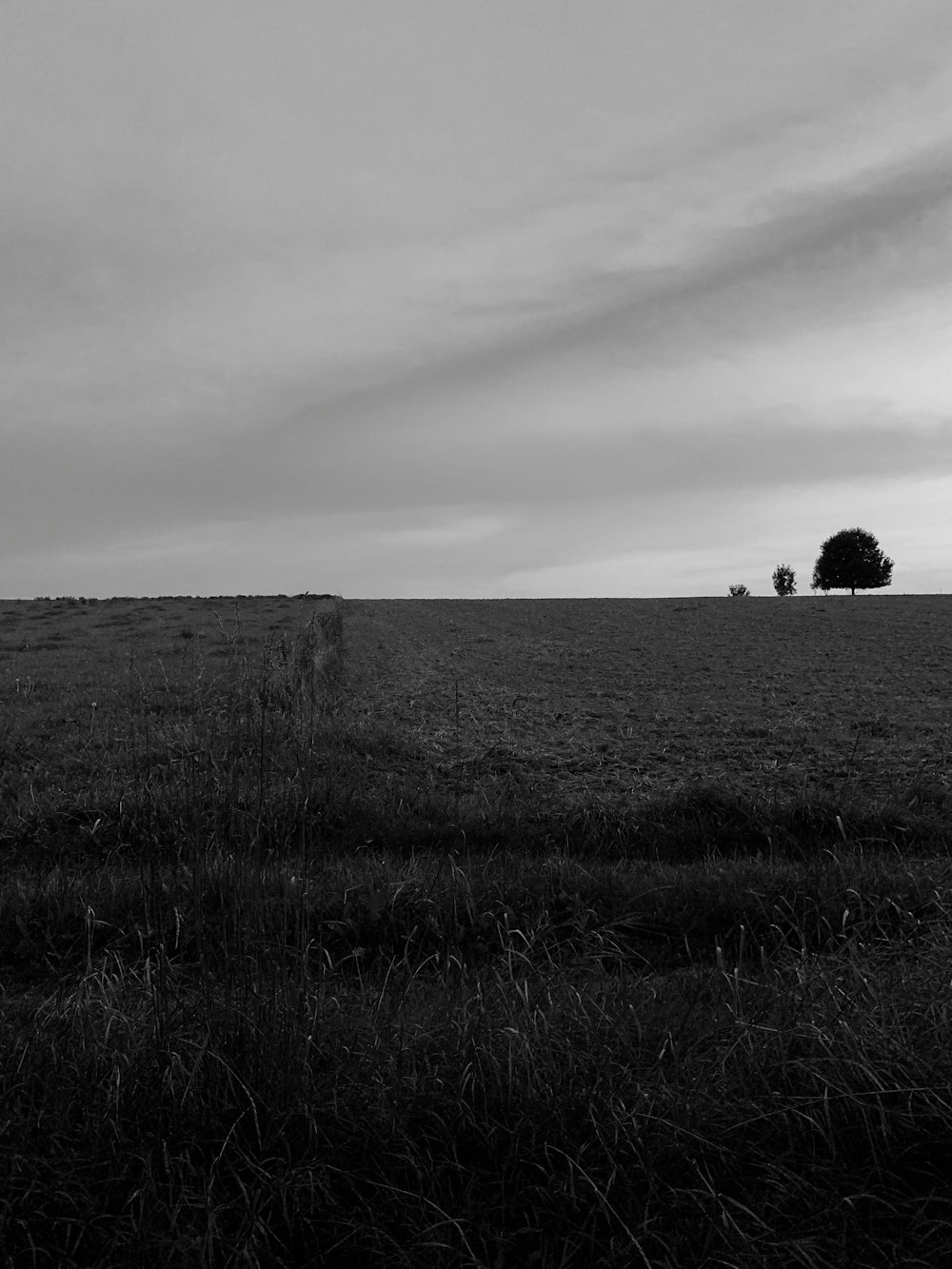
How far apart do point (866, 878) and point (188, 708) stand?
8.86 metres

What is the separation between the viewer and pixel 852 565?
7675 centimetres

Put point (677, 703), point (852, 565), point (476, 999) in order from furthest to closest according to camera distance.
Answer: point (852, 565), point (677, 703), point (476, 999)

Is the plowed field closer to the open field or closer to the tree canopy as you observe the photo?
the open field

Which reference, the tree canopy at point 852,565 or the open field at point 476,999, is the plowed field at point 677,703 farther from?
the tree canopy at point 852,565

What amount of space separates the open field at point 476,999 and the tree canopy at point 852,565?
72.6m

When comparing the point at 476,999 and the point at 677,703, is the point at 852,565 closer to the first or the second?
the point at 677,703

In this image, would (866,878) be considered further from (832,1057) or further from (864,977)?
(832,1057)

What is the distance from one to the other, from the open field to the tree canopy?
72.6m

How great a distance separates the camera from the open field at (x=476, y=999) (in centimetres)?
280

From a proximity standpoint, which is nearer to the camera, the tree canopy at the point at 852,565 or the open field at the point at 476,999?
the open field at the point at 476,999

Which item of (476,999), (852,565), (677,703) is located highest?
(852,565)

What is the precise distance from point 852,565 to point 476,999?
81.0m

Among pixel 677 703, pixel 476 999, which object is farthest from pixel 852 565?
pixel 476 999

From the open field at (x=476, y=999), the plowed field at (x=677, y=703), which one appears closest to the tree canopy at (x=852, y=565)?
the plowed field at (x=677, y=703)
